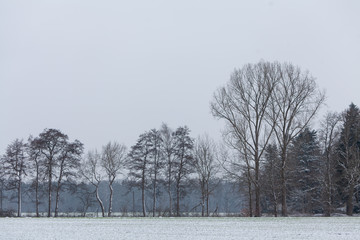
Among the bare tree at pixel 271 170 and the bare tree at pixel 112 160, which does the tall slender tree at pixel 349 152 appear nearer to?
the bare tree at pixel 271 170

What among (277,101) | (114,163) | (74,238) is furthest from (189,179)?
(74,238)

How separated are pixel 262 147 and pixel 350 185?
13.8 meters

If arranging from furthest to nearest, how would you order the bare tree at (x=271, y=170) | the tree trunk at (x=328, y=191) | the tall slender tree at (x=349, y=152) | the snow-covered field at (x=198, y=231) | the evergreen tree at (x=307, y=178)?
1. the evergreen tree at (x=307, y=178)
2. the tree trunk at (x=328, y=191)
3. the bare tree at (x=271, y=170)
4. the tall slender tree at (x=349, y=152)
5. the snow-covered field at (x=198, y=231)

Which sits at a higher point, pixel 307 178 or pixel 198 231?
pixel 307 178

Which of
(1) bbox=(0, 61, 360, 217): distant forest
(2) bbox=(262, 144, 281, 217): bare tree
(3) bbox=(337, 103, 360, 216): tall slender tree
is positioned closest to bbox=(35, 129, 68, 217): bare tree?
(1) bbox=(0, 61, 360, 217): distant forest

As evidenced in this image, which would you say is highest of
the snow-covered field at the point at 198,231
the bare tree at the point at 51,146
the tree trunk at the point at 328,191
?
the bare tree at the point at 51,146

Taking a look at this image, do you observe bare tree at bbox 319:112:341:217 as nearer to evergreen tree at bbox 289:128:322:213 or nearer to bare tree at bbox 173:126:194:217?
evergreen tree at bbox 289:128:322:213

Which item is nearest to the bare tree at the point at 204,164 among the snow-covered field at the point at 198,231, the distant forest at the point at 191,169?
the distant forest at the point at 191,169

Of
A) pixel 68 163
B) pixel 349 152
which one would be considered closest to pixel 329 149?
pixel 349 152

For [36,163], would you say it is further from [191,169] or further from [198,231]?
[198,231]

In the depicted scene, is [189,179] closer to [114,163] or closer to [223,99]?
[114,163]

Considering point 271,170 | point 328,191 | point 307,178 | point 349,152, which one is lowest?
point 328,191

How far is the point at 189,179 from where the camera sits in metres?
61.8

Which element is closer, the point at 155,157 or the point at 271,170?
the point at 271,170
